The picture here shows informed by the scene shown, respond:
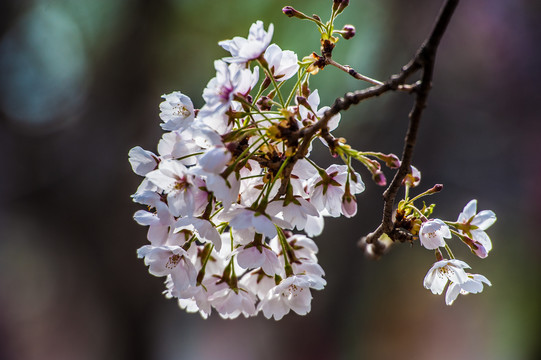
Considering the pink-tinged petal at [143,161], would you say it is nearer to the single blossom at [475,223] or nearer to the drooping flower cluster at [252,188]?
the drooping flower cluster at [252,188]

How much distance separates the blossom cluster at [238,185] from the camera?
40 cm

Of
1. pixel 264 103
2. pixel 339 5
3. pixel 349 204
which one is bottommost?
pixel 349 204

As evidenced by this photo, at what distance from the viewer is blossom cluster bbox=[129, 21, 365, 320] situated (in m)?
0.40

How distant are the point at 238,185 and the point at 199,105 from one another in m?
2.39

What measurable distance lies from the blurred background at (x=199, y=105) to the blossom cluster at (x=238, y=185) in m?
2.19

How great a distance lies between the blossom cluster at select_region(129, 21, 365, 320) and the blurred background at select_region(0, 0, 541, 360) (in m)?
2.19

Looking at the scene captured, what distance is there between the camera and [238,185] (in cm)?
40

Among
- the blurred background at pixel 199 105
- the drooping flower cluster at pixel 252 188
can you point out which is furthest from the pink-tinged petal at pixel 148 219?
the blurred background at pixel 199 105

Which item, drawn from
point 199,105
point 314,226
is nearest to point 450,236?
point 314,226

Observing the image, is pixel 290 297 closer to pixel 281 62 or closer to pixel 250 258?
pixel 250 258

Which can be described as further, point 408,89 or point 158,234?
point 158,234

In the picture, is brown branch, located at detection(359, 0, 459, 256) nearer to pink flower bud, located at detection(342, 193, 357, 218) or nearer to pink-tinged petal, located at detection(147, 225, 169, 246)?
pink flower bud, located at detection(342, 193, 357, 218)

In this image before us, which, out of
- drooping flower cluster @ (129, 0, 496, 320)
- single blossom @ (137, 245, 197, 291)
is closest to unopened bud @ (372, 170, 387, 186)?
drooping flower cluster @ (129, 0, 496, 320)

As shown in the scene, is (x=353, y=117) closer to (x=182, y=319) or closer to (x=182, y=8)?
(x=182, y=8)
